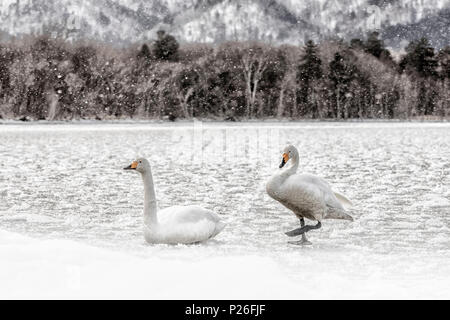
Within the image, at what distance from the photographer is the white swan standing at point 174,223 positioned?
7.55 m

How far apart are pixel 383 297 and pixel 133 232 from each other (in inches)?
158

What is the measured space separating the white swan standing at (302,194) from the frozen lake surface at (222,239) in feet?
1.12

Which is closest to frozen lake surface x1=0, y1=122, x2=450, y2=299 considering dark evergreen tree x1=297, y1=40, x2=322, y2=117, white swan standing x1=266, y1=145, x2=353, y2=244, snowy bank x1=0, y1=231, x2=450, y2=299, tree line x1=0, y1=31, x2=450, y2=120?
snowy bank x1=0, y1=231, x2=450, y2=299

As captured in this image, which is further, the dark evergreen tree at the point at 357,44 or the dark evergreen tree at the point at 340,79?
the dark evergreen tree at the point at 357,44

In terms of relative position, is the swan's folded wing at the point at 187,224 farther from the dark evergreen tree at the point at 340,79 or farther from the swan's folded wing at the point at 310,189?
the dark evergreen tree at the point at 340,79

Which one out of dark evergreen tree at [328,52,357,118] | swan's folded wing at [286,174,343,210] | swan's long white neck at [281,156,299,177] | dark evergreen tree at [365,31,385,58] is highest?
dark evergreen tree at [365,31,385,58]

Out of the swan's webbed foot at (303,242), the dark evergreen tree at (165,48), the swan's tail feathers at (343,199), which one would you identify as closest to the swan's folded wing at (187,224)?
the swan's webbed foot at (303,242)

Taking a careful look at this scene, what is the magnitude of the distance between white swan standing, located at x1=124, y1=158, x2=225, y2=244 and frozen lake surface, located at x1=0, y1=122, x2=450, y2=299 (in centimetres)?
12

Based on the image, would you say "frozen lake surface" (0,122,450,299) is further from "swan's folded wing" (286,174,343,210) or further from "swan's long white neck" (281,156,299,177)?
"swan's long white neck" (281,156,299,177)

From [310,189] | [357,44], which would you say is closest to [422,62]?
[357,44]

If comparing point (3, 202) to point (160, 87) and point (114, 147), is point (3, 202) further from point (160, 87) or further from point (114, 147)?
point (160, 87)

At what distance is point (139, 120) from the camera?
6400cm

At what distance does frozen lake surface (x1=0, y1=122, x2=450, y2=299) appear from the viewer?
547cm

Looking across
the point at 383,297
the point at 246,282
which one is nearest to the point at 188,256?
the point at 246,282
